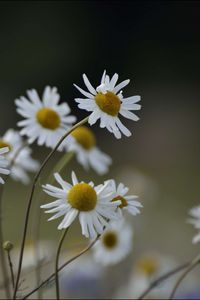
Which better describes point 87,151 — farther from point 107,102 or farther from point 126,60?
point 126,60

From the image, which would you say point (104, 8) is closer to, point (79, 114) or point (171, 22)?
point (171, 22)

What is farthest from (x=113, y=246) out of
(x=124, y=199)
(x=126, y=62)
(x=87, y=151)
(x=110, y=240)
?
(x=126, y=62)

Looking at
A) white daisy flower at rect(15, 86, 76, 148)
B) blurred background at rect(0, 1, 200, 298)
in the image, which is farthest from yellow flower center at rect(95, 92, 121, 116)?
blurred background at rect(0, 1, 200, 298)

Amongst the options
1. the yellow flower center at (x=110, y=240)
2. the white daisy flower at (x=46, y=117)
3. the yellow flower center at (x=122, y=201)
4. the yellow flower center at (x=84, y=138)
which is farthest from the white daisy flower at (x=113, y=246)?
the yellow flower center at (x=122, y=201)

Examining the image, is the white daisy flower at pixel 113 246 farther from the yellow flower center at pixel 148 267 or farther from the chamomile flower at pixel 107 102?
the chamomile flower at pixel 107 102

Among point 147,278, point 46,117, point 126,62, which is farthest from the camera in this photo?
point 126,62

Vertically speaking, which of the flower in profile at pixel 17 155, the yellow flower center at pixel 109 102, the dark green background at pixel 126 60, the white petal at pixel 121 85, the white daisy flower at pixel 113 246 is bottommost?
the white daisy flower at pixel 113 246

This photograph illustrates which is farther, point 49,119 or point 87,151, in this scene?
point 87,151
